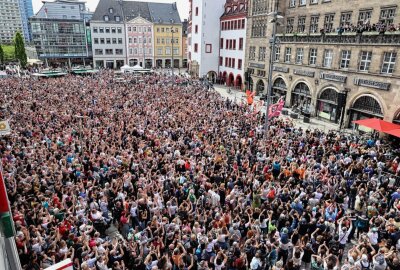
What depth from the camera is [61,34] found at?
7594 cm

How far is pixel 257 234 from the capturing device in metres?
9.52

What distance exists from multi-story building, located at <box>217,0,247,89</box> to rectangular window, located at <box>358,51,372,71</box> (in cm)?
2220

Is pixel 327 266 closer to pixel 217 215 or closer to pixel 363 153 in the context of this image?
pixel 217 215

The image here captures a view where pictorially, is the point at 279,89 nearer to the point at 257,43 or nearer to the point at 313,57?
the point at 313,57

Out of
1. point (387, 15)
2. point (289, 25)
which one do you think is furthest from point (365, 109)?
point (289, 25)

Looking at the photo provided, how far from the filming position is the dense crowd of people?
888cm

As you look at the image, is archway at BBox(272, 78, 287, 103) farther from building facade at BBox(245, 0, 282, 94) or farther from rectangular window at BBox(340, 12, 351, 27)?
rectangular window at BBox(340, 12, 351, 27)

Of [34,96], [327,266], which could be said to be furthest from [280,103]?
[34,96]

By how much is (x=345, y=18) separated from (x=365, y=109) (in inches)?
325

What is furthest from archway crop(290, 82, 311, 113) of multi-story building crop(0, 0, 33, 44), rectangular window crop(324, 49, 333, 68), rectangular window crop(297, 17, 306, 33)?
multi-story building crop(0, 0, 33, 44)

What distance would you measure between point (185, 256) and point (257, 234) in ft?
7.60

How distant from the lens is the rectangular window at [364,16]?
80.4 feet

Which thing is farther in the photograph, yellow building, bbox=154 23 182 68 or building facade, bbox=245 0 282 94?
yellow building, bbox=154 23 182 68

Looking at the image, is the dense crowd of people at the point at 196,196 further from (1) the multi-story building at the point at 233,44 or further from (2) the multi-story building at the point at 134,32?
(2) the multi-story building at the point at 134,32
